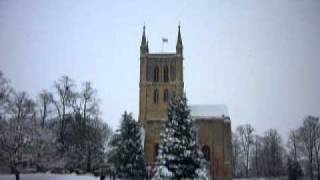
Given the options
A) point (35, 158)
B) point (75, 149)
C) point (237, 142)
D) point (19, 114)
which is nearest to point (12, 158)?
point (35, 158)

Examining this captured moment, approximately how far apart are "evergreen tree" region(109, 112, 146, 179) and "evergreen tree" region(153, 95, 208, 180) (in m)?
1.78

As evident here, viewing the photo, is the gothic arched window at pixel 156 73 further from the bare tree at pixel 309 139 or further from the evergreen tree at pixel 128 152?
the bare tree at pixel 309 139

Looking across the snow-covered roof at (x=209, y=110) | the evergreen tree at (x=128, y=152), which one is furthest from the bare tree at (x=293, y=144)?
the evergreen tree at (x=128, y=152)

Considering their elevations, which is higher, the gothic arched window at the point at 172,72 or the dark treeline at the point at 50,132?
the gothic arched window at the point at 172,72

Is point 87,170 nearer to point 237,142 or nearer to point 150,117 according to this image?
point 150,117

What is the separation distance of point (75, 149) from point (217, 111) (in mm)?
7660

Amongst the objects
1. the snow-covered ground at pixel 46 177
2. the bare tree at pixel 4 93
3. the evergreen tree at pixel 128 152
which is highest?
the bare tree at pixel 4 93

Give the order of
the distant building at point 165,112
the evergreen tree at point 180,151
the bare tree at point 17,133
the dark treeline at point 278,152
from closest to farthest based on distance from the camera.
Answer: the bare tree at point 17,133 → the evergreen tree at point 180,151 → the dark treeline at point 278,152 → the distant building at point 165,112

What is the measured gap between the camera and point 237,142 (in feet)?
87.5

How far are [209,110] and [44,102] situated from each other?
801 cm

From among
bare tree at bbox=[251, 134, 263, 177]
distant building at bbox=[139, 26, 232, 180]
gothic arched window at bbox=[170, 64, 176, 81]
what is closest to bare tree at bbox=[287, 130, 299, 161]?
distant building at bbox=[139, 26, 232, 180]

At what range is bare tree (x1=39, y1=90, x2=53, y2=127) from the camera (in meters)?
16.2

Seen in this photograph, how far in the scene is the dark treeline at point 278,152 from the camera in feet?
52.4

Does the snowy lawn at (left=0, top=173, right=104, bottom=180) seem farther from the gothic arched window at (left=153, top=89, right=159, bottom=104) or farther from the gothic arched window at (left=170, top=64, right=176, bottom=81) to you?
the gothic arched window at (left=170, top=64, right=176, bottom=81)
